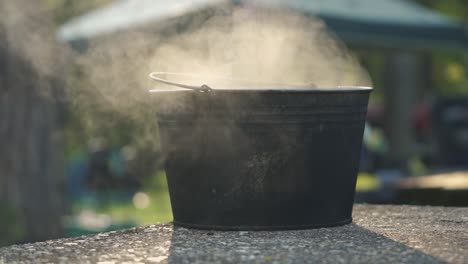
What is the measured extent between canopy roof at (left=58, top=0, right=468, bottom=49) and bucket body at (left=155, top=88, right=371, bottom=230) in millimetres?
3575

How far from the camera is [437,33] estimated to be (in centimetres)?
920

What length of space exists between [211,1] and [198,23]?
228 mm

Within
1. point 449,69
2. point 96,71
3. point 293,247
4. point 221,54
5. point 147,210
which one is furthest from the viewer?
point 449,69

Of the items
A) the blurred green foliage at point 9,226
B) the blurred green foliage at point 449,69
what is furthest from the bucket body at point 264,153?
the blurred green foliage at point 449,69

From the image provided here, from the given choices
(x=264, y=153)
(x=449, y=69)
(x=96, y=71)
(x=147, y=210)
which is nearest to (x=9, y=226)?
(x=96, y=71)

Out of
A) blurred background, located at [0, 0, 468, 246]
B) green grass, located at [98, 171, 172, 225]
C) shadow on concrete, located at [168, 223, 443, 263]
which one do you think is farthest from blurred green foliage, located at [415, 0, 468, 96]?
shadow on concrete, located at [168, 223, 443, 263]

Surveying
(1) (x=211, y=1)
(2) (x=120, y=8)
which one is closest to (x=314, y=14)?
(1) (x=211, y=1)

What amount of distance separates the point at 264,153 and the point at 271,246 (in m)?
0.57

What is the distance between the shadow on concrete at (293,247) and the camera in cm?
366

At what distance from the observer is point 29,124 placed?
877 cm

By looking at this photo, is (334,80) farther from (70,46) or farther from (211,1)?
(70,46)

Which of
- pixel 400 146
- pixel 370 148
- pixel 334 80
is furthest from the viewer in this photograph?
pixel 370 148

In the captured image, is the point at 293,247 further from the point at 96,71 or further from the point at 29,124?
the point at 29,124

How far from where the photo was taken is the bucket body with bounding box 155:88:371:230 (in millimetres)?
4371
